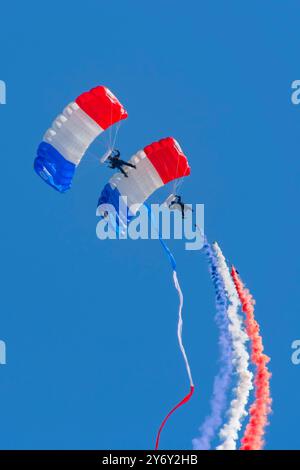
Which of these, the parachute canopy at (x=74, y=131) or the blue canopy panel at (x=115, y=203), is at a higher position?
the parachute canopy at (x=74, y=131)

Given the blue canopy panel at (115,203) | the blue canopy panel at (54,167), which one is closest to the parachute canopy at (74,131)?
the blue canopy panel at (54,167)

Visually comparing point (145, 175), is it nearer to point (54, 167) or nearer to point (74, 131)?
point (74, 131)

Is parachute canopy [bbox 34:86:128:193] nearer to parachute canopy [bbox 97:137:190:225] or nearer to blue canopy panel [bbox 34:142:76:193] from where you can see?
blue canopy panel [bbox 34:142:76:193]

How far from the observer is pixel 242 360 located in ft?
114

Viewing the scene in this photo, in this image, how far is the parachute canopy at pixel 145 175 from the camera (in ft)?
111

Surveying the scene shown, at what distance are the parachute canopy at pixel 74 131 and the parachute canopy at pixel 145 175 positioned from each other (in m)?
1.65

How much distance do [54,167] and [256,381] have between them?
35.3 ft

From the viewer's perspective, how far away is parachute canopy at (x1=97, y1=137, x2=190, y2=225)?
33906 millimetres

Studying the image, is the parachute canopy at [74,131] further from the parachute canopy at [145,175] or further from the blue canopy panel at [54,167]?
the parachute canopy at [145,175]

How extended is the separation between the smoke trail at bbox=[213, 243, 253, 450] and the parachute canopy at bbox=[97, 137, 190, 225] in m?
4.04

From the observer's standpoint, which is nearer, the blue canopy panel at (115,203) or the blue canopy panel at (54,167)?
the blue canopy panel at (54,167)

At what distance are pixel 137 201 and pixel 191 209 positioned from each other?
2.00 m

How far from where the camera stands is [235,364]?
34.6 metres
